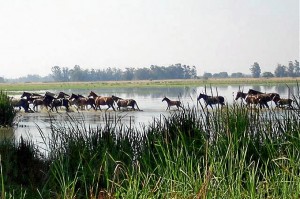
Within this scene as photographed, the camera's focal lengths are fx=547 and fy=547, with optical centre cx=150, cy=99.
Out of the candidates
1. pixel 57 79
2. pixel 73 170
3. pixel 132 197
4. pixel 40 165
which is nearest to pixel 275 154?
pixel 132 197

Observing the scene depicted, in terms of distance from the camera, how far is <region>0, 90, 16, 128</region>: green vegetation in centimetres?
1459

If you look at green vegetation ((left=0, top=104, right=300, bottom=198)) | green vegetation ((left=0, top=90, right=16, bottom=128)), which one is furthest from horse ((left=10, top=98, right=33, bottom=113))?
green vegetation ((left=0, top=104, right=300, bottom=198))

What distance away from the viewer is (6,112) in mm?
14875

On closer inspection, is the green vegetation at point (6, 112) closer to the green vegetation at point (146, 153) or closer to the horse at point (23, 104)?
the green vegetation at point (146, 153)

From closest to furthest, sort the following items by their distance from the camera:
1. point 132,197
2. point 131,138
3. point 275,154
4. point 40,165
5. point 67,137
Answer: point 132,197 → point 275,154 → point 67,137 → point 131,138 → point 40,165

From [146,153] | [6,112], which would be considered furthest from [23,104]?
[146,153]

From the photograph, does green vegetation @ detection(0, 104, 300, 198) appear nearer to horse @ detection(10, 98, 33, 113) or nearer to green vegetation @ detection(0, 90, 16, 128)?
green vegetation @ detection(0, 90, 16, 128)

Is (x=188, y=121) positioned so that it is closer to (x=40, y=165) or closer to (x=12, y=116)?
(x=40, y=165)

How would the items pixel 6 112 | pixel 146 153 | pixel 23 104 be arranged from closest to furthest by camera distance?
pixel 146 153 → pixel 6 112 → pixel 23 104

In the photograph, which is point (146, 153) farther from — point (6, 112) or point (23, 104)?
point (23, 104)

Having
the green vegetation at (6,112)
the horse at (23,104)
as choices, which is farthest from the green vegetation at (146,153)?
the horse at (23,104)

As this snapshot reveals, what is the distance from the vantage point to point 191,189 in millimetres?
4297

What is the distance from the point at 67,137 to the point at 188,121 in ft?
5.63

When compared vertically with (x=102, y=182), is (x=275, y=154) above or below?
above
